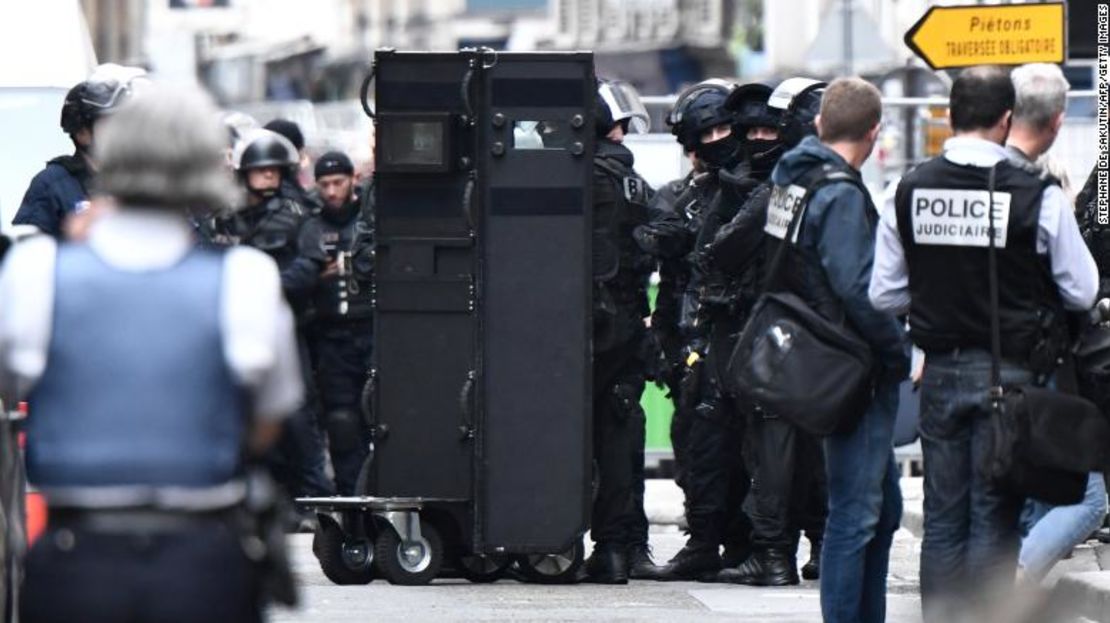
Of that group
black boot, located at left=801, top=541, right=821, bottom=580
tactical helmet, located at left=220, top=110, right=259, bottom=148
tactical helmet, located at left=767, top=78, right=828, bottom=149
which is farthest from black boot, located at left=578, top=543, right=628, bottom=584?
tactical helmet, located at left=220, top=110, right=259, bottom=148

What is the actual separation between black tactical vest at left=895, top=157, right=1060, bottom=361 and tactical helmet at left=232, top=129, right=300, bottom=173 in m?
6.79

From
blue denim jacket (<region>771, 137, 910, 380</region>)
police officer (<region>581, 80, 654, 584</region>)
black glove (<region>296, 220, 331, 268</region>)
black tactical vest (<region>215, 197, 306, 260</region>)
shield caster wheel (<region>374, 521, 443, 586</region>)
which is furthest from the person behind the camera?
black glove (<region>296, 220, 331, 268</region>)

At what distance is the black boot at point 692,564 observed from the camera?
1162 centimetres

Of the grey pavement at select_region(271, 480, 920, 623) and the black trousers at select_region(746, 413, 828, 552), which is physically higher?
the black trousers at select_region(746, 413, 828, 552)

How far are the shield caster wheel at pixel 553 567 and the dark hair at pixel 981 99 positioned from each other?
3773 mm

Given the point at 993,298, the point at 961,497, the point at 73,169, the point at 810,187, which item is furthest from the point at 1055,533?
the point at 73,169

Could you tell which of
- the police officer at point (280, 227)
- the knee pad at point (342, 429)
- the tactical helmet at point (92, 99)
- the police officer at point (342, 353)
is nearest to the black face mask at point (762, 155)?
the tactical helmet at point (92, 99)

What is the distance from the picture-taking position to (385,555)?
11203 millimetres

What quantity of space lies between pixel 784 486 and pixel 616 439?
1032 millimetres

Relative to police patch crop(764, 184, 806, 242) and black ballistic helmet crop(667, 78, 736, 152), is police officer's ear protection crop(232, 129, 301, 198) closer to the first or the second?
black ballistic helmet crop(667, 78, 736, 152)

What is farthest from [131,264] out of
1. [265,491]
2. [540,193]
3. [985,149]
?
[540,193]

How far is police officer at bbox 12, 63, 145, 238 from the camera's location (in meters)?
10.3

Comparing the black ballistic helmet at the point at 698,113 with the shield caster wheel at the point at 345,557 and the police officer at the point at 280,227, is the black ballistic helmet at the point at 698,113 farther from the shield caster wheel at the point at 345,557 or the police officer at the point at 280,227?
the police officer at the point at 280,227

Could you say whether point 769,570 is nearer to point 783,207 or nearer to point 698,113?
point 698,113
